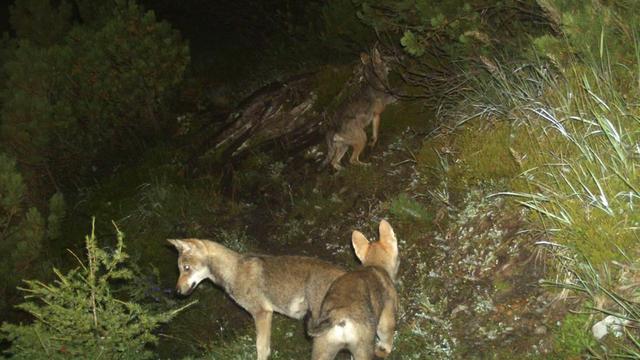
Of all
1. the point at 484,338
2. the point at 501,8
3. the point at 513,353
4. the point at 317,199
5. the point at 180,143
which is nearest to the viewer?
the point at 513,353

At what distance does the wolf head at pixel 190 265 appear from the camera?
7.26 metres

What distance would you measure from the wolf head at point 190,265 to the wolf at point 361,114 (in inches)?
126

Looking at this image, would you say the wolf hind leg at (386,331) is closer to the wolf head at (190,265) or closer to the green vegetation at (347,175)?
A: the green vegetation at (347,175)

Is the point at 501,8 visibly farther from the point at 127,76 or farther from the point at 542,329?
the point at 127,76

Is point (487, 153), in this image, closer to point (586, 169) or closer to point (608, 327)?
point (586, 169)

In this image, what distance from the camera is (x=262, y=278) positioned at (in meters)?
7.02

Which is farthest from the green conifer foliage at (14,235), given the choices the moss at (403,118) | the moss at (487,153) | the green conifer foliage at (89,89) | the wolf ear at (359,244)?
the moss at (487,153)

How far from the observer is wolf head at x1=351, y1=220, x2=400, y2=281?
6.55 metres

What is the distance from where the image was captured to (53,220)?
10.6 metres

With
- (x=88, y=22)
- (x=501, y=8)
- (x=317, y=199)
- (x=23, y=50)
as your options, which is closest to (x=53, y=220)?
(x=23, y=50)

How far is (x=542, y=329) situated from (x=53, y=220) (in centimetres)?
797

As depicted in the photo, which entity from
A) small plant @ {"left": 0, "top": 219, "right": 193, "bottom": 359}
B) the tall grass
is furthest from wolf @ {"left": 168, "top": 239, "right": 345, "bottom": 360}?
the tall grass

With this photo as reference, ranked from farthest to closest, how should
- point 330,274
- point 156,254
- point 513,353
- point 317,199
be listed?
point 156,254 < point 317,199 < point 330,274 < point 513,353

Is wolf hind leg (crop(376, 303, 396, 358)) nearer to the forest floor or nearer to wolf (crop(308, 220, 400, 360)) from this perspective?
wolf (crop(308, 220, 400, 360))
